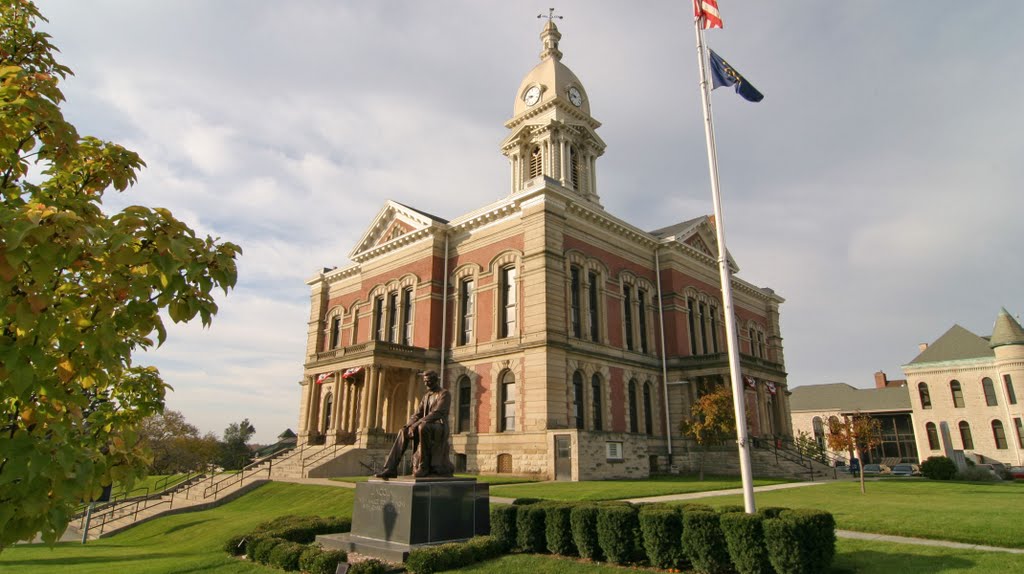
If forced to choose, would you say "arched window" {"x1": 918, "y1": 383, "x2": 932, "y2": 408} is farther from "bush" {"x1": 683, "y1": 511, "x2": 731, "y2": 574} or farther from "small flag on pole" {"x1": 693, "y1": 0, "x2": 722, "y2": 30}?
"bush" {"x1": 683, "y1": 511, "x2": 731, "y2": 574}

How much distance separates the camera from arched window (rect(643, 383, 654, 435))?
111ft

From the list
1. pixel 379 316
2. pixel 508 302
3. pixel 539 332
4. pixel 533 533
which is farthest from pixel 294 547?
pixel 379 316

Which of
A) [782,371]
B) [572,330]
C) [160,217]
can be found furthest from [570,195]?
[160,217]

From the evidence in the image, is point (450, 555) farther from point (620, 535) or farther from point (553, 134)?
point (553, 134)

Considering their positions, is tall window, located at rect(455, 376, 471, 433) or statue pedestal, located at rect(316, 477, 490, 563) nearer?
statue pedestal, located at rect(316, 477, 490, 563)

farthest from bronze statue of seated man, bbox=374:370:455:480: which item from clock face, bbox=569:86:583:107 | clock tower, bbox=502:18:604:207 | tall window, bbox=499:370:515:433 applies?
clock face, bbox=569:86:583:107

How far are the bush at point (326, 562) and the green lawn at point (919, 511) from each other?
10.7 metres

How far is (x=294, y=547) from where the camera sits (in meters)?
11.7

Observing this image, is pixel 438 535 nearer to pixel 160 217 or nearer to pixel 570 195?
pixel 160 217

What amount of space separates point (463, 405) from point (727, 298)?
2148cm

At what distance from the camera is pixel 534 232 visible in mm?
30062

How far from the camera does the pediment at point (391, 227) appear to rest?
35875mm

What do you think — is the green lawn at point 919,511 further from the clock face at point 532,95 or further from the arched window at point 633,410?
the clock face at point 532,95

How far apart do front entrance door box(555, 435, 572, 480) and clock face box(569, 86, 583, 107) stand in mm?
27367
